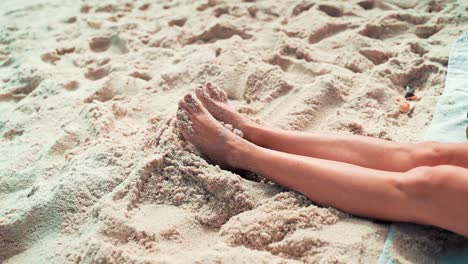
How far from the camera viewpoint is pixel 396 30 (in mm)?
2305

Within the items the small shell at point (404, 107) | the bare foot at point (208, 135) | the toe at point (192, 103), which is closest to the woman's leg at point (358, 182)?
the bare foot at point (208, 135)

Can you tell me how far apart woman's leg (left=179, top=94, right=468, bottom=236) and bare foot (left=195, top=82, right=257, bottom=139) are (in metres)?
0.10

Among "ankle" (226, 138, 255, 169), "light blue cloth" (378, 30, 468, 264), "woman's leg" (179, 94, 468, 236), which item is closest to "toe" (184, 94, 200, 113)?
"woman's leg" (179, 94, 468, 236)

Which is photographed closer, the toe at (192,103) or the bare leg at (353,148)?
the bare leg at (353,148)

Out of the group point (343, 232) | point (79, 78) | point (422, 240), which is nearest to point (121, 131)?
point (79, 78)

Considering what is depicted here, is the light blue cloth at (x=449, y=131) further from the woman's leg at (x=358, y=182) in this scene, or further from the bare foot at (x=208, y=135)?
the bare foot at (x=208, y=135)

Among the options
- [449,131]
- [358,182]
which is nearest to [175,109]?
[358,182]

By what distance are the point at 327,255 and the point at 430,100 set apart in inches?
40.2

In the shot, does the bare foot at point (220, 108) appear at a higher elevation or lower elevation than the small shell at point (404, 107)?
higher

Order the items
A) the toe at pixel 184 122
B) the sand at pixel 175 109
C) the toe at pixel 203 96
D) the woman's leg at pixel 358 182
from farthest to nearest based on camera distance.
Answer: the toe at pixel 203 96 < the toe at pixel 184 122 < the sand at pixel 175 109 < the woman's leg at pixel 358 182

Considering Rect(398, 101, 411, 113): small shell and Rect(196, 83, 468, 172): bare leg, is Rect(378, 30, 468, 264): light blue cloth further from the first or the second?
Rect(196, 83, 468, 172): bare leg

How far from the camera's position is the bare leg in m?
1.29

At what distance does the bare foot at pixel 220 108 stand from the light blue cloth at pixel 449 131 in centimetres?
68

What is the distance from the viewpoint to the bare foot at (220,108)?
164cm
